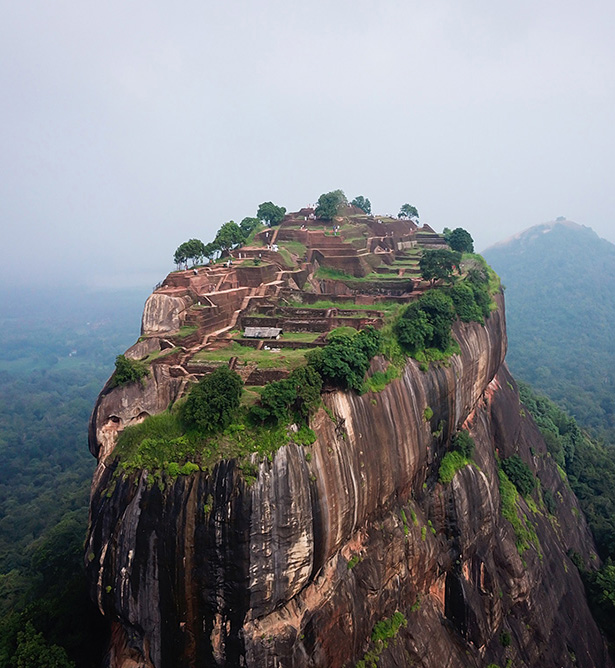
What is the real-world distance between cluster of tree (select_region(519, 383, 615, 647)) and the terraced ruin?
20.3 m

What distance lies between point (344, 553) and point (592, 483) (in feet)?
106

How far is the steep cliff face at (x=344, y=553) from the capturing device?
13344 millimetres

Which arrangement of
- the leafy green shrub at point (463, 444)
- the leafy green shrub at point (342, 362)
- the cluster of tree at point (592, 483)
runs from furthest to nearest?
the cluster of tree at point (592, 483) < the leafy green shrub at point (463, 444) < the leafy green shrub at point (342, 362)

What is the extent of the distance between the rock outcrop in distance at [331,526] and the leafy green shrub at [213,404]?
144cm

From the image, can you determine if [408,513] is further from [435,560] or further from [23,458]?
[23,458]

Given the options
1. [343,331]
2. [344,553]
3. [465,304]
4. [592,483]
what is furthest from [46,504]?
[592,483]

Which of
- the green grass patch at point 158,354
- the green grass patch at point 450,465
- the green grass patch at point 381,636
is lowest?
the green grass patch at point 381,636

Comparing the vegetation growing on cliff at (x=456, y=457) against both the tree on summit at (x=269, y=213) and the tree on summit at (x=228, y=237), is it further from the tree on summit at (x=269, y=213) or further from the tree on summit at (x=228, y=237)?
the tree on summit at (x=269, y=213)

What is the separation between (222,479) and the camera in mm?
13297

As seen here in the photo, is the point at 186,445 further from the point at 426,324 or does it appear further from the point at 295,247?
the point at 295,247

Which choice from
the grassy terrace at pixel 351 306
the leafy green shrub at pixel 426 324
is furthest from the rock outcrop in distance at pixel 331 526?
the leafy green shrub at pixel 426 324

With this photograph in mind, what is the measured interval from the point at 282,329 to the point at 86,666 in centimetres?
1622

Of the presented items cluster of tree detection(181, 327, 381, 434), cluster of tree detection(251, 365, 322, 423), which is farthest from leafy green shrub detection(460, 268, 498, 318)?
cluster of tree detection(251, 365, 322, 423)

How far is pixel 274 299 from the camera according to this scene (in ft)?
91.2
